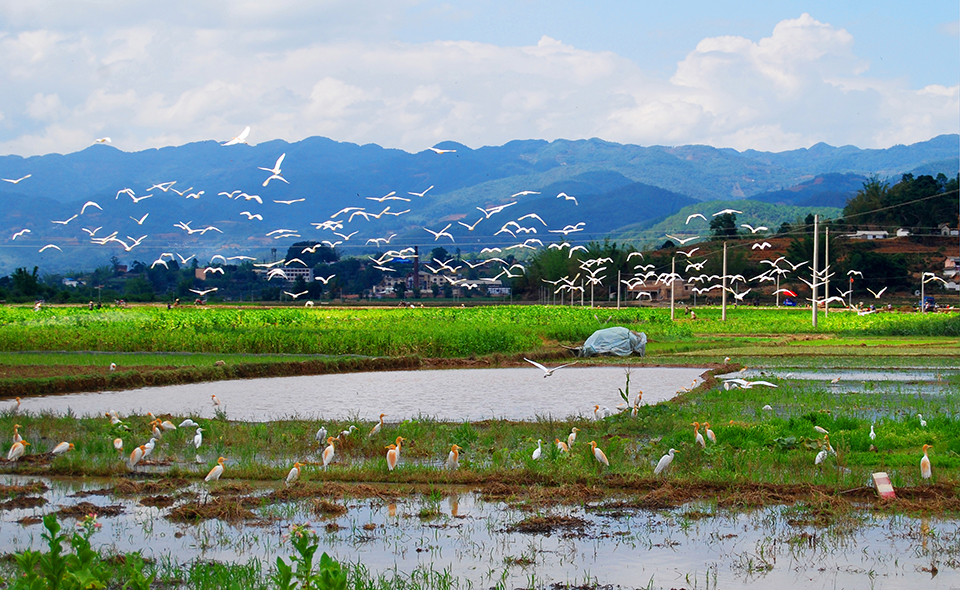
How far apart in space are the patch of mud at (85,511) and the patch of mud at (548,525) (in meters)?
3.79

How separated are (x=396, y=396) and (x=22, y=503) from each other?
1053 centimetres

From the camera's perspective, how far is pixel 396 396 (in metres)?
19.1

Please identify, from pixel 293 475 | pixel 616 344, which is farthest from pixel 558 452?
pixel 616 344

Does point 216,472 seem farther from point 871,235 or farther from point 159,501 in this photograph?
point 871,235

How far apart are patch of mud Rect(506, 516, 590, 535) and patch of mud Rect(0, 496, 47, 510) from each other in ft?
15.3

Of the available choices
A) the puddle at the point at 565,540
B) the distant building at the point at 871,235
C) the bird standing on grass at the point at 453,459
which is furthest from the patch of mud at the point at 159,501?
the distant building at the point at 871,235

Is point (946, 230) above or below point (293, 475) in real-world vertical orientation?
above

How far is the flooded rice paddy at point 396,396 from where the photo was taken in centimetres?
1623

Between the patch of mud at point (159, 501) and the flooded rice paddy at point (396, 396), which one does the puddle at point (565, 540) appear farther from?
the flooded rice paddy at point (396, 396)

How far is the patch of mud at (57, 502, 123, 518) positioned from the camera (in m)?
8.51

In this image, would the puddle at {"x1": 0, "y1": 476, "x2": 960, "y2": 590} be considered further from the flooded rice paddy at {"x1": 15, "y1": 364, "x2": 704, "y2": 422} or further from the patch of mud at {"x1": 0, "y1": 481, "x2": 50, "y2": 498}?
the flooded rice paddy at {"x1": 15, "y1": 364, "x2": 704, "y2": 422}

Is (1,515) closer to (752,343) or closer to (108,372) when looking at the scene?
(108,372)

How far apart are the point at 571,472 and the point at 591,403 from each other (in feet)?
26.0

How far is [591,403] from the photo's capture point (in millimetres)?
17812
